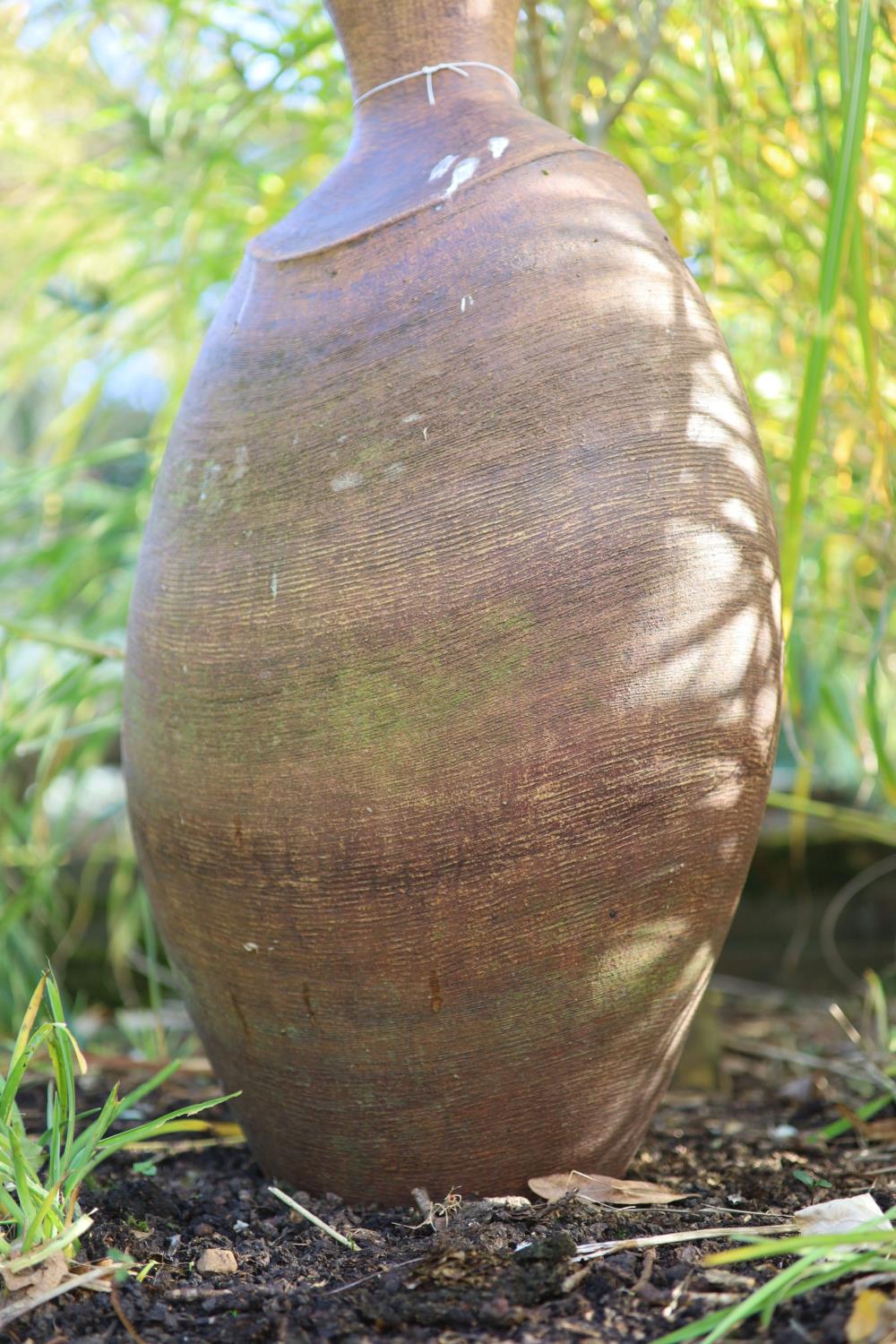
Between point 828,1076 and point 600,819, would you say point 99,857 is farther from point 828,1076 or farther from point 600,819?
point 600,819

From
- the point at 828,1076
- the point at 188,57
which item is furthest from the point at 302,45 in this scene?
the point at 828,1076

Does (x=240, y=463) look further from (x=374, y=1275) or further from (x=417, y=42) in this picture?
(x=374, y=1275)

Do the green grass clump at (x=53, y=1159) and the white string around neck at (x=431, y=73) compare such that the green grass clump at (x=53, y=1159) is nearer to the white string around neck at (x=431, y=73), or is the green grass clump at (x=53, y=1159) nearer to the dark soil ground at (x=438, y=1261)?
the dark soil ground at (x=438, y=1261)

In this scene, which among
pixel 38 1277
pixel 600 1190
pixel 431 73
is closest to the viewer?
pixel 38 1277

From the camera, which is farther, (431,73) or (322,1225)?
(431,73)

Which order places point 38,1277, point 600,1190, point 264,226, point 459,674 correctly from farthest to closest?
point 264,226 → point 600,1190 → point 459,674 → point 38,1277

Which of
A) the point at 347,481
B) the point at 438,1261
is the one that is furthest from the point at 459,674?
the point at 438,1261

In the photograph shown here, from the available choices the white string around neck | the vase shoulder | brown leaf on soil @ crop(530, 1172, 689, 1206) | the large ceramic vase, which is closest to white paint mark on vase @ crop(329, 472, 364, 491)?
the large ceramic vase

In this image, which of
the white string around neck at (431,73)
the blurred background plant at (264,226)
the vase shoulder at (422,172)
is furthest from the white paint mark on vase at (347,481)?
the blurred background plant at (264,226)
